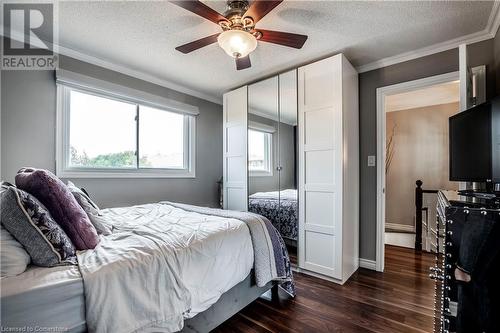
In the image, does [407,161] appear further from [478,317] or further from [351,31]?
[478,317]

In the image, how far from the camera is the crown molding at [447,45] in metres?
2.01

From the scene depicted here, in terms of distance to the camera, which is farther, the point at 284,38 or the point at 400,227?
the point at 400,227

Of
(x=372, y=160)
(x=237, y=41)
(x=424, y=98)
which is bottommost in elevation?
(x=372, y=160)

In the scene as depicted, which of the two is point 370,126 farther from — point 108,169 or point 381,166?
point 108,169

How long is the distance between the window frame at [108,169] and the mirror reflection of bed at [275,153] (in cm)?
106

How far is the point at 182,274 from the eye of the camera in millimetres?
1329

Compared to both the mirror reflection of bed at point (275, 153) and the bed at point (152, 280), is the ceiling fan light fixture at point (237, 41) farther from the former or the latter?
the bed at point (152, 280)

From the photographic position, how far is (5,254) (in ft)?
3.24

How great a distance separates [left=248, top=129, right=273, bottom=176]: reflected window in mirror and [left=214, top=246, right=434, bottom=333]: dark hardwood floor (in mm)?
1383

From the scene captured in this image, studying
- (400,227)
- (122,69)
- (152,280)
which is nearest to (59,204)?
(152,280)

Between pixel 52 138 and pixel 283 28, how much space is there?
Answer: 2.59m

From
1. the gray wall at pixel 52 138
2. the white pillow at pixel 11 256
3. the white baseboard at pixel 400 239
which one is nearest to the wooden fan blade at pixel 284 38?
the white pillow at pixel 11 256

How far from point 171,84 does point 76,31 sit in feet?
4.42

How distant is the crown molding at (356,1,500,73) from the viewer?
2.01 meters
